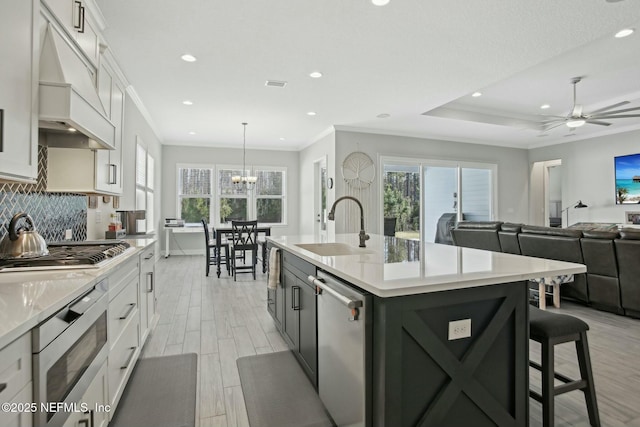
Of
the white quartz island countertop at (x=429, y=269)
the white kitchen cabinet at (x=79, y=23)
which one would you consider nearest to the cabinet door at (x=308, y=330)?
the white quartz island countertop at (x=429, y=269)

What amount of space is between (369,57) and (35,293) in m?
3.34

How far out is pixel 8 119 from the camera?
1.37 meters

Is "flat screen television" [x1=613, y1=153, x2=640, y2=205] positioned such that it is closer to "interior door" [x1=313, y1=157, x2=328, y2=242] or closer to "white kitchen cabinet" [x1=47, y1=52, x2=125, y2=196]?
"interior door" [x1=313, y1=157, x2=328, y2=242]

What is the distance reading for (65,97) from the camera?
5.45 feet

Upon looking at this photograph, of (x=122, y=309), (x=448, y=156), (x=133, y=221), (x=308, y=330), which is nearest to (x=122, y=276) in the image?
(x=122, y=309)

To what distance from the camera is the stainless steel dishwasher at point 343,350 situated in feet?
4.51

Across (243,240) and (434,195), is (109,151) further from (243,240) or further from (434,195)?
(434,195)

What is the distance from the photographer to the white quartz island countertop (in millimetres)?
1340

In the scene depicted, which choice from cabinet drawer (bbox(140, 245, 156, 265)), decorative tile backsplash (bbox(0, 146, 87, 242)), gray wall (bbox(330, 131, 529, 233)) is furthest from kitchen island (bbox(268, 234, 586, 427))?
gray wall (bbox(330, 131, 529, 233))

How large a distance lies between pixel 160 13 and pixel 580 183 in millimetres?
8524

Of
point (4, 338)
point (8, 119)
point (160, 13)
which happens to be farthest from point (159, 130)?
point (4, 338)

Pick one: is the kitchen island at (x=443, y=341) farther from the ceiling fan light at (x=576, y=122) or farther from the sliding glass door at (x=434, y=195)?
the sliding glass door at (x=434, y=195)

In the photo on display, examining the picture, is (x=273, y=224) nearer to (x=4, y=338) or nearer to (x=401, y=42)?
(x=401, y=42)

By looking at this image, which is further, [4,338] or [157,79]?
[157,79]
